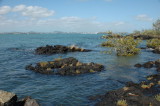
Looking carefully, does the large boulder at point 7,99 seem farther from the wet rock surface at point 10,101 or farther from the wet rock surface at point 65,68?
the wet rock surface at point 65,68

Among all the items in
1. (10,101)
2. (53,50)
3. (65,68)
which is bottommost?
(65,68)

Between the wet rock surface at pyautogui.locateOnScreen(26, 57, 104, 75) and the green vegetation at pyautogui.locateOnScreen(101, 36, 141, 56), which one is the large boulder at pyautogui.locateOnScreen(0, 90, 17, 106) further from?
the green vegetation at pyautogui.locateOnScreen(101, 36, 141, 56)

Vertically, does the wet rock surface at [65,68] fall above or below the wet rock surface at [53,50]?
below

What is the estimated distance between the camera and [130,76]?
28.9m

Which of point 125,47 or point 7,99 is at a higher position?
point 125,47

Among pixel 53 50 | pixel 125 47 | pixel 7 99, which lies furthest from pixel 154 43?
pixel 7 99

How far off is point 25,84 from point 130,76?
1558cm

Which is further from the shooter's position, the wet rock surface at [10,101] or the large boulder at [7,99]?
the wet rock surface at [10,101]

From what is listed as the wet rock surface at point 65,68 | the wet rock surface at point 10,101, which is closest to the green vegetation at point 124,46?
the wet rock surface at point 65,68

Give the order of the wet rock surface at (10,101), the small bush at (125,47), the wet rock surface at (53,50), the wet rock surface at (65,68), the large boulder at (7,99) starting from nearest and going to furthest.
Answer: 1. the large boulder at (7,99)
2. the wet rock surface at (10,101)
3. the wet rock surface at (65,68)
4. the small bush at (125,47)
5. the wet rock surface at (53,50)

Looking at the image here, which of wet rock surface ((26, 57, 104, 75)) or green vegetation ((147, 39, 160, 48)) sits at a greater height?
green vegetation ((147, 39, 160, 48))

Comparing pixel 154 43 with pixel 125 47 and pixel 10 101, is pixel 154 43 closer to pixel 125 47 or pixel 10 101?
pixel 125 47

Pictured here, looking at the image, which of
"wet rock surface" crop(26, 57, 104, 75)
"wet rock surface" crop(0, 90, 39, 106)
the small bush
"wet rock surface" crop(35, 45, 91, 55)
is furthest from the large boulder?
"wet rock surface" crop(35, 45, 91, 55)

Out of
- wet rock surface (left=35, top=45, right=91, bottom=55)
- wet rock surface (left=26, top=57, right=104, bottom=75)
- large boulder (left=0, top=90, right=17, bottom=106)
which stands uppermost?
wet rock surface (left=35, top=45, right=91, bottom=55)
